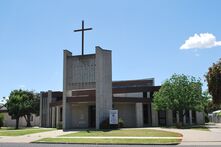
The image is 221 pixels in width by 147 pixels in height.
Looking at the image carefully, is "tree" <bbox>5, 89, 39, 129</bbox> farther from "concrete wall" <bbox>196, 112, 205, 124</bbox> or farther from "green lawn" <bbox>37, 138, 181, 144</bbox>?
"green lawn" <bbox>37, 138, 181, 144</bbox>

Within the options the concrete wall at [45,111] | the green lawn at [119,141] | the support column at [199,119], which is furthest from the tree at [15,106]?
the green lawn at [119,141]

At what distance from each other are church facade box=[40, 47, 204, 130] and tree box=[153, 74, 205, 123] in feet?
14.7

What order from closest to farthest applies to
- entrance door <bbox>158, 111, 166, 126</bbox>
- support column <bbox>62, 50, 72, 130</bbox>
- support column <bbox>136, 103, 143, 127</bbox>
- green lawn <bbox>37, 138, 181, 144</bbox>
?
green lawn <bbox>37, 138, 181, 144</bbox>, support column <bbox>62, 50, 72, 130</bbox>, support column <bbox>136, 103, 143, 127</bbox>, entrance door <bbox>158, 111, 166, 126</bbox>

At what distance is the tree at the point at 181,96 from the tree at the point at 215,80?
72.3 ft

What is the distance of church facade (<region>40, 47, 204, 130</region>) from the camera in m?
38.9

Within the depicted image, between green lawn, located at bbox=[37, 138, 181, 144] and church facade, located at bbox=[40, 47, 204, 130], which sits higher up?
church facade, located at bbox=[40, 47, 204, 130]

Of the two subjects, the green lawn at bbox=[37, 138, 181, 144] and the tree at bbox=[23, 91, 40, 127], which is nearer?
the green lawn at bbox=[37, 138, 181, 144]

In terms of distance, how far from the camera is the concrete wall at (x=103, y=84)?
38.3 m

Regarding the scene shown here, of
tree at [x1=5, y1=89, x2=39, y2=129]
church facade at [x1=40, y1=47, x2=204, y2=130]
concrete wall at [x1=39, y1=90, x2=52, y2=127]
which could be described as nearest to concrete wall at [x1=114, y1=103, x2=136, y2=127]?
church facade at [x1=40, y1=47, x2=204, y2=130]

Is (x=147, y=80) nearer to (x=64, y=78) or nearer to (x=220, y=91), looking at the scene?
(x=64, y=78)

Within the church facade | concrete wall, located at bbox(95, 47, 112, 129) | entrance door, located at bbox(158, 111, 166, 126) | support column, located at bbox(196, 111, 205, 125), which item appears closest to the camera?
concrete wall, located at bbox(95, 47, 112, 129)

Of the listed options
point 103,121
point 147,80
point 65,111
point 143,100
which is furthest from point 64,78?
point 147,80

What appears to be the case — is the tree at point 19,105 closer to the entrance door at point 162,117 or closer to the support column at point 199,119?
the entrance door at point 162,117

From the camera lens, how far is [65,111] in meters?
39.8
